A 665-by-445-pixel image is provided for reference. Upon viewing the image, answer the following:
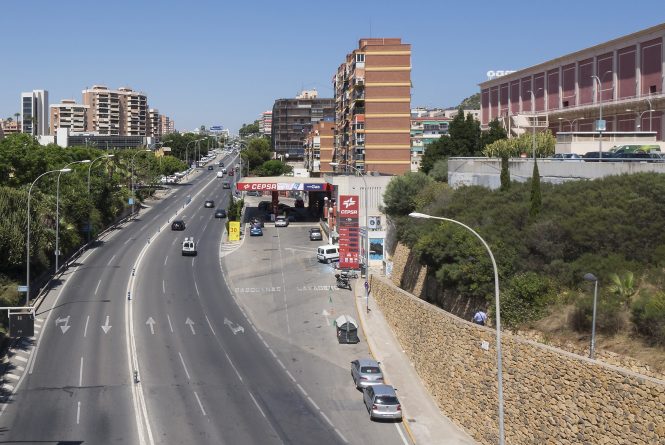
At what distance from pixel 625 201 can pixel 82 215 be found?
172 feet

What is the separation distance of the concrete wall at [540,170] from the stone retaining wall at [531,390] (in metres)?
10.9

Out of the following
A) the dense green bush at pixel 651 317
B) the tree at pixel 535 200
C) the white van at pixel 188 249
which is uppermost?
the tree at pixel 535 200

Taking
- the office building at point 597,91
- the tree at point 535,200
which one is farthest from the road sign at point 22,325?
the office building at point 597,91

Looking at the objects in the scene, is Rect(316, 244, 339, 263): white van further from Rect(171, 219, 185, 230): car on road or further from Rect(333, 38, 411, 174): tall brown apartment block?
Rect(333, 38, 411, 174): tall brown apartment block

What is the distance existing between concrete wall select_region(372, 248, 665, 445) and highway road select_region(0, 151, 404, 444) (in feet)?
11.5

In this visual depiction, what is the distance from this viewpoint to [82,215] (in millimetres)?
71125

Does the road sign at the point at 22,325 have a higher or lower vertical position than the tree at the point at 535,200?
lower

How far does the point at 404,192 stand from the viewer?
57.7 m

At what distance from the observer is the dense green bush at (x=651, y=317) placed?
81.4ft

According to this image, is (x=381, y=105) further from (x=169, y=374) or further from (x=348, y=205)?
(x=169, y=374)

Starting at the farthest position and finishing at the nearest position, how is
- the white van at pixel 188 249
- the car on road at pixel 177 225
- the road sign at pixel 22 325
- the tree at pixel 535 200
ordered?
the car on road at pixel 177 225
the white van at pixel 188 249
the tree at pixel 535 200
the road sign at pixel 22 325

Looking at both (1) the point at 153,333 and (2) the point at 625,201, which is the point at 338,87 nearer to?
(1) the point at 153,333

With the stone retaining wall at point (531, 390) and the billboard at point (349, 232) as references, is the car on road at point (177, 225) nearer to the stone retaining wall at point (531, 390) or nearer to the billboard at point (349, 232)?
the billboard at point (349, 232)

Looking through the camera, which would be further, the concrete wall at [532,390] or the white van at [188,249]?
the white van at [188,249]
